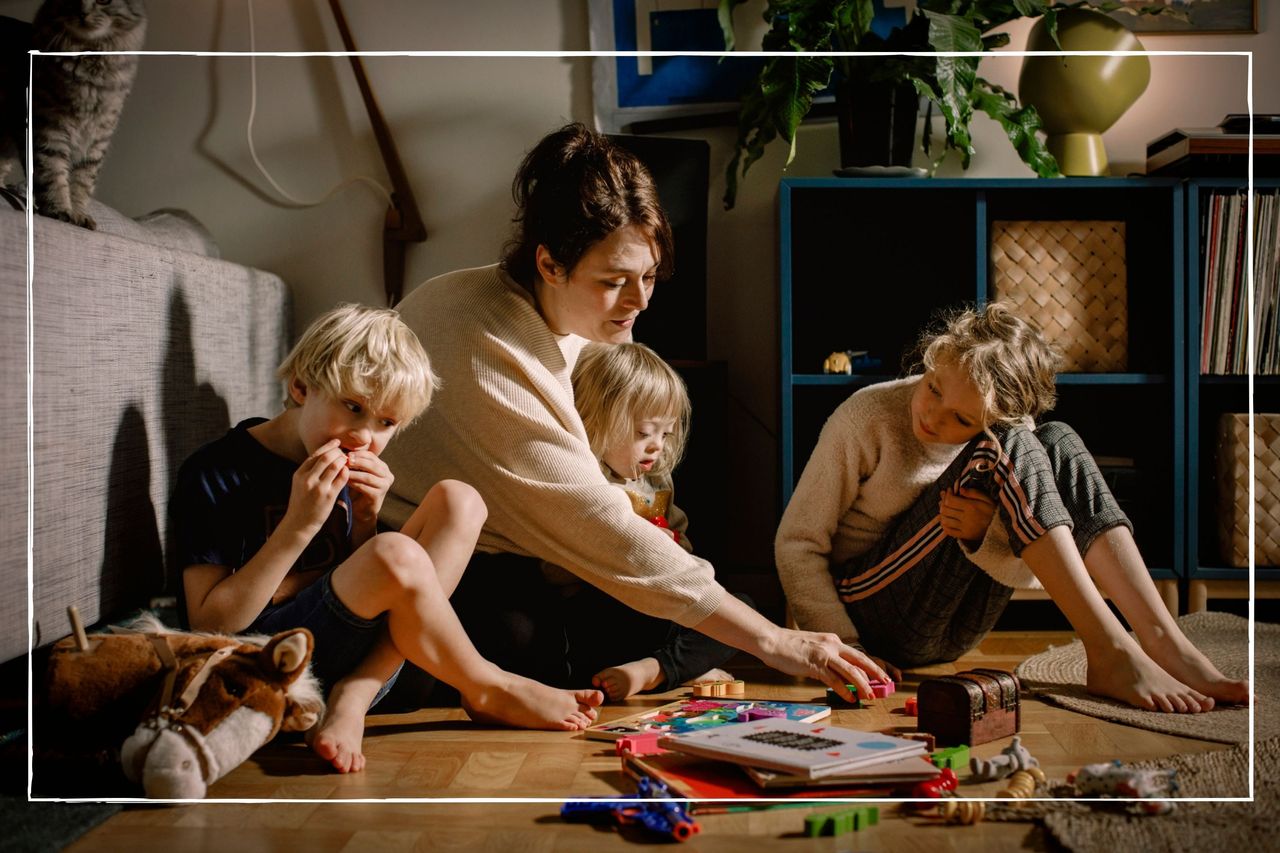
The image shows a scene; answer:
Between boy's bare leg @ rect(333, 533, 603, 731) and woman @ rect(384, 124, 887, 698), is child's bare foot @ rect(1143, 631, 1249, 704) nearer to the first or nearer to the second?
woman @ rect(384, 124, 887, 698)

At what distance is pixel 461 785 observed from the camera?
1141 mm

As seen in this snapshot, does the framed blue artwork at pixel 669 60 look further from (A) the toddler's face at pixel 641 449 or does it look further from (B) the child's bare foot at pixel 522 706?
(B) the child's bare foot at pixel 522 706

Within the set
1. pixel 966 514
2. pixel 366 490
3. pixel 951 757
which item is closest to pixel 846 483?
pixel 966 514

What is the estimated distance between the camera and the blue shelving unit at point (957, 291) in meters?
1.44

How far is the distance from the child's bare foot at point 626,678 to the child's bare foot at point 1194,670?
66 centimetres

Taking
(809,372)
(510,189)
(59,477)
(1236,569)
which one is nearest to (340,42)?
(510,189)

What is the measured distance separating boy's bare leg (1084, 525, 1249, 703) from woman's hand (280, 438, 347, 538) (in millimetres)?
990

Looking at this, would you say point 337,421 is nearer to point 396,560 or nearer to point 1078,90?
point 396,560

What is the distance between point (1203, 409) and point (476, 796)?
106 centimetres

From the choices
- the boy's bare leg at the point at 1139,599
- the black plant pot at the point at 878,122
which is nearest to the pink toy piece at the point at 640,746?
the boy's bare leg at the point at 1139,599

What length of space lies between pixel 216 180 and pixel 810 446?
2.90 ft

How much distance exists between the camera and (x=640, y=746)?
1.21 m

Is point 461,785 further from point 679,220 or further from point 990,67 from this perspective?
point 990,67

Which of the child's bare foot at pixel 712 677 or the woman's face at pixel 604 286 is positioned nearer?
the woman's face at pixel 604 286
